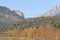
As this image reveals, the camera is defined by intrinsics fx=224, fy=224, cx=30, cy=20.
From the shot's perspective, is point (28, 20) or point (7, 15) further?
point (7, 15)

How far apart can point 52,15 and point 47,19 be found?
33.7 inches

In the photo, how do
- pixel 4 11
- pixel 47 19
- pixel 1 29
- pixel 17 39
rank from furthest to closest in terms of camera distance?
pixel 4 11 → pixel 47 19 → pixel 1 29 → pixel 17 39

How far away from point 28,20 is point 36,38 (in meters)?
11.8

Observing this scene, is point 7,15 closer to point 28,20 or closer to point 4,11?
point 4,11

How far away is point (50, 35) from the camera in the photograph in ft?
58.6

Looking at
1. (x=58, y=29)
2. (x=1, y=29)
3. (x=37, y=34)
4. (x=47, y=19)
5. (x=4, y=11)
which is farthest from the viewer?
(x=4, y=11)

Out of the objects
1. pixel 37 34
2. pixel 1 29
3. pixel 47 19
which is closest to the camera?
pixel 37 34

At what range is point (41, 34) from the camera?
1884cm

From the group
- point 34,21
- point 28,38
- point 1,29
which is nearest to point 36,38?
point 28,38

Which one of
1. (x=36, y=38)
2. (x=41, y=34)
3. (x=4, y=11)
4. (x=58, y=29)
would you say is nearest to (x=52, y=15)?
(x=58, y=29)

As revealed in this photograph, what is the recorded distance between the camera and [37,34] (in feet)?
61.4

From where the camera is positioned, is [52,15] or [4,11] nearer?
[52,15]

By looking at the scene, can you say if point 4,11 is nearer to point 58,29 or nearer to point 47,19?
point 47,19

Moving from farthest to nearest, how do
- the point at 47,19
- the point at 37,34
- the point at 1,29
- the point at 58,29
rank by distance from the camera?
1. the point at 47,19
2. the point at 1,29
3. the point at 58,29
4. the point at 37,34
